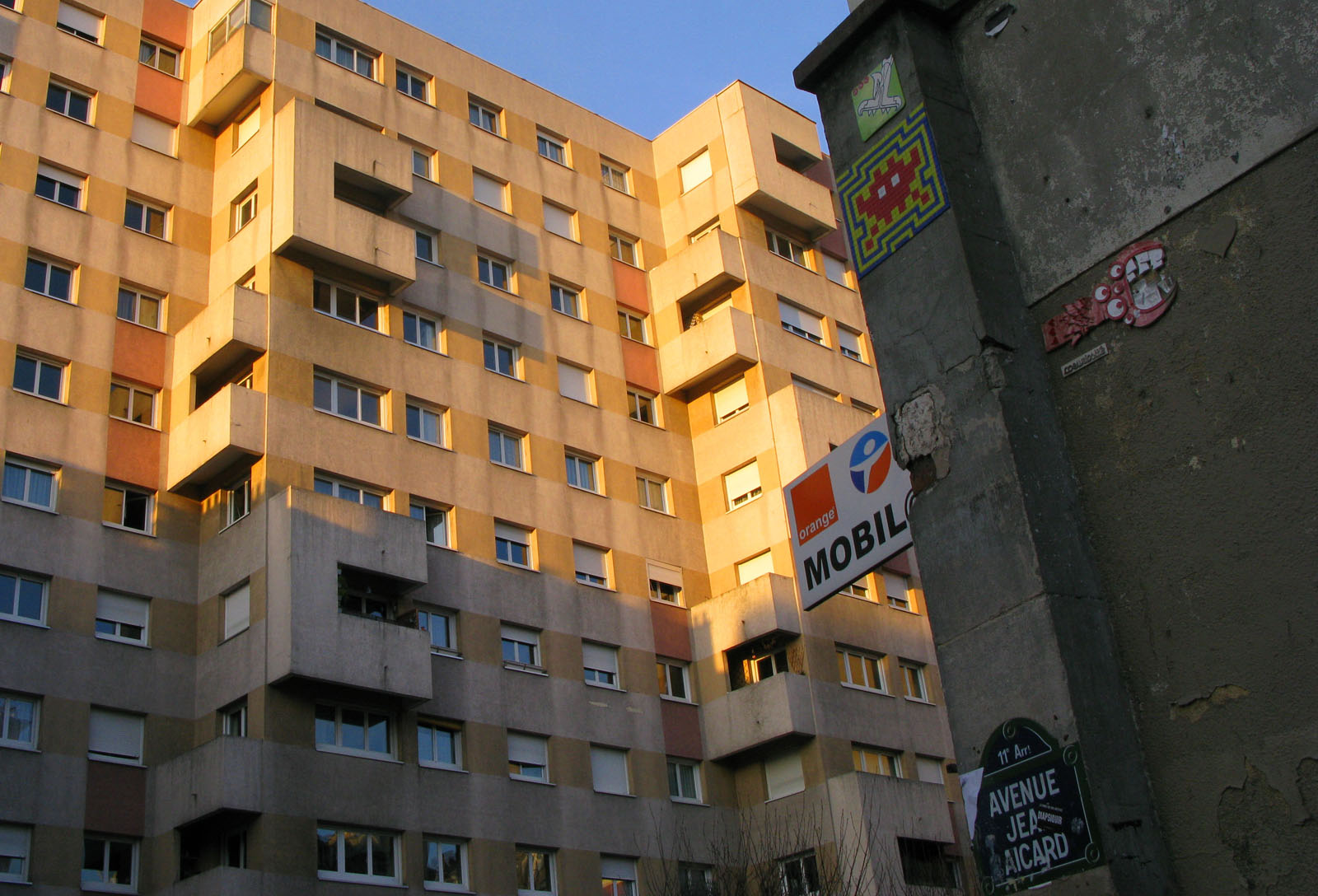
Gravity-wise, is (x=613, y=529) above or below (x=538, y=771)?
above

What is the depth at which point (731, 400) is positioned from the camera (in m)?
33.9

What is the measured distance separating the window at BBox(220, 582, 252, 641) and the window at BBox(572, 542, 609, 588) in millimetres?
7674

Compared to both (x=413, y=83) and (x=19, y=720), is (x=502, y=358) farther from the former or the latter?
(x=19, y=720)

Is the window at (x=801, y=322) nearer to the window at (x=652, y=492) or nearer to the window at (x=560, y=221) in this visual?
the window at (x=652, y=492)

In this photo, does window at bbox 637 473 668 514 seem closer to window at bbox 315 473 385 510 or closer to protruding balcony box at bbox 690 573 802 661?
protruding balcony box at bbox 690 573 802 661

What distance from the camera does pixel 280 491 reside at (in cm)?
2464

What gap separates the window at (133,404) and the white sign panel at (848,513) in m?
18.1

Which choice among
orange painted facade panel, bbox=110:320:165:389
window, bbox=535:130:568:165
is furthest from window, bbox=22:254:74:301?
window, bbox=535:130:568:165

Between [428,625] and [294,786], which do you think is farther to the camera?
[428,625]

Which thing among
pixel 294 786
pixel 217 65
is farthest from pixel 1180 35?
pixel 217 65

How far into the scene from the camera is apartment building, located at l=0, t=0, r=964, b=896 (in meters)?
23.2

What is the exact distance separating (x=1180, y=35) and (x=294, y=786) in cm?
1952

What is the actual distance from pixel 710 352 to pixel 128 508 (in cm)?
1443

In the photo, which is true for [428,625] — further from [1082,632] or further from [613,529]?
[1082,632]
